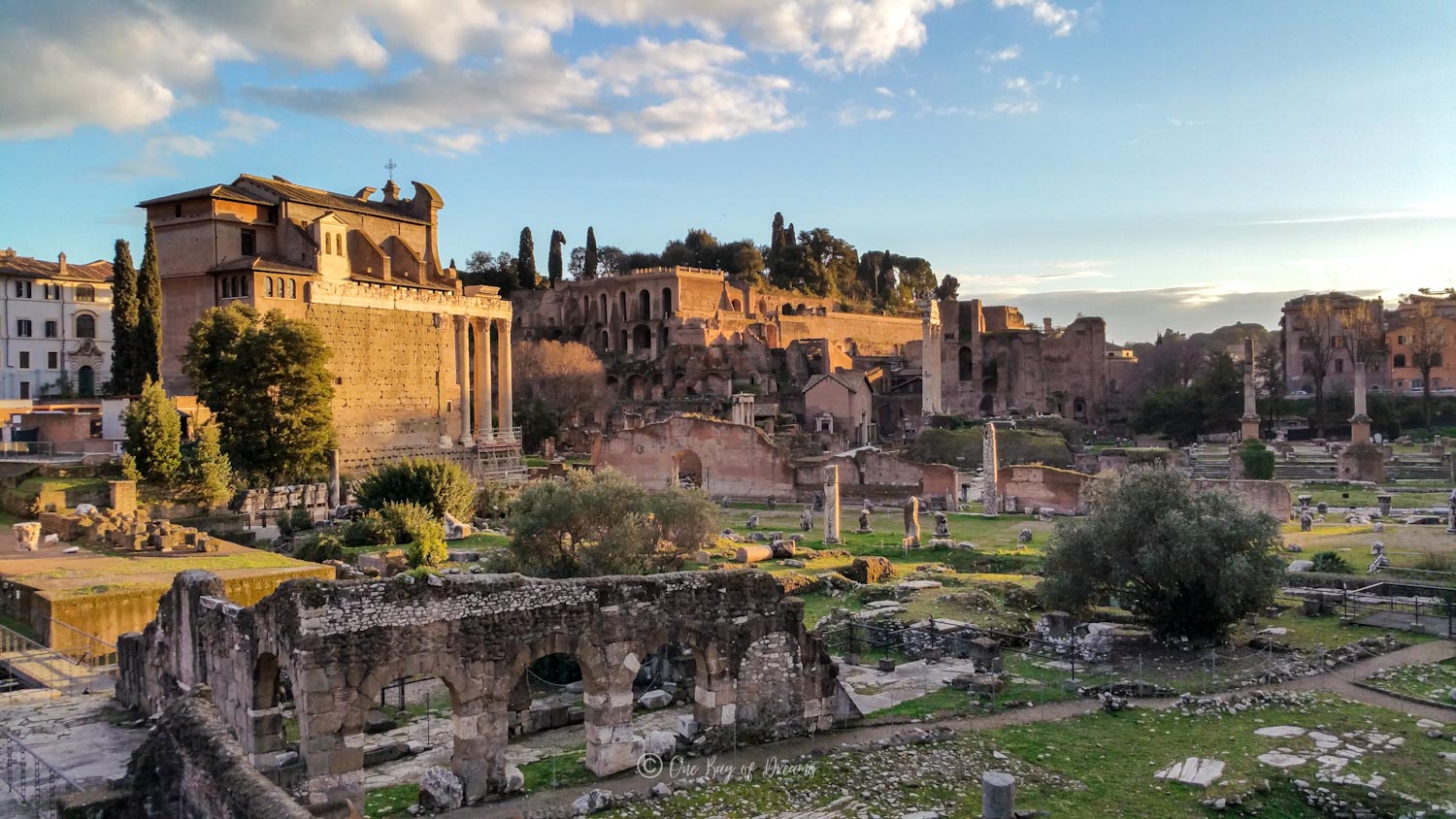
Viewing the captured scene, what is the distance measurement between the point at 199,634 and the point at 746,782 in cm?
674

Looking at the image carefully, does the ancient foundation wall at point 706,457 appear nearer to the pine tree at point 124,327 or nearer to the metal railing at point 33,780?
the pine tree at point 124,327

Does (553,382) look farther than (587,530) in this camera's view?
Yes

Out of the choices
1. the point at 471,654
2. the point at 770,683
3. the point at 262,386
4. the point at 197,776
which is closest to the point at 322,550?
the point at 262,386

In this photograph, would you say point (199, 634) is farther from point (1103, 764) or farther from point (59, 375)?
point (59, 375)

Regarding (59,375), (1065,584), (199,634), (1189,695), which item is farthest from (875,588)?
(59,375)

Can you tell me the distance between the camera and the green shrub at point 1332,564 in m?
21.2

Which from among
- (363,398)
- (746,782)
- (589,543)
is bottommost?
(746,782)

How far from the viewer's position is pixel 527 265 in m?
85.7

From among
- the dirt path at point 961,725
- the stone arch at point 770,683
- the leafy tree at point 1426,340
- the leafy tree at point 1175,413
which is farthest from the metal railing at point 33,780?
the leafy tree at point 1426,340

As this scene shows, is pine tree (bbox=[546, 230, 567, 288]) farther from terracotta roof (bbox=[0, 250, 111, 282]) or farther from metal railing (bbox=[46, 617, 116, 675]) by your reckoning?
metal railing (bbox=[46, 617, 116, 675])

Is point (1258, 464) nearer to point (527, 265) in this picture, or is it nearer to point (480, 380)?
point (480, 380)

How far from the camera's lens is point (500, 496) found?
1368 inches

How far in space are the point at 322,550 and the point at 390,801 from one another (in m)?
15.5

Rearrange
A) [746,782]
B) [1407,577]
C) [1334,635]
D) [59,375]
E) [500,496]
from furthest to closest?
[59,375] < [500,496] < [1407,577] < [1334,635] < [746,782]
